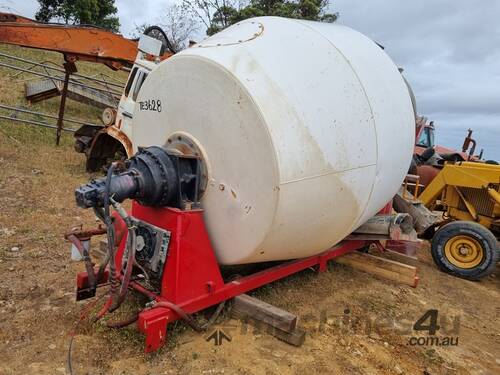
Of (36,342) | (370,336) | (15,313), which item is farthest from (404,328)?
(15,313)

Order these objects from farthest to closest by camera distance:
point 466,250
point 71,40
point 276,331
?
point 71,40 → point 466,250 → point 276,331

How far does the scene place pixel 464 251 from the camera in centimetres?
531

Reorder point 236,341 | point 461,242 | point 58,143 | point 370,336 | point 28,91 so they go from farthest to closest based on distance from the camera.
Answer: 1. point 28,91
2. point 58,143
3. point 461,242
4. point 370,336
5. point 236,341

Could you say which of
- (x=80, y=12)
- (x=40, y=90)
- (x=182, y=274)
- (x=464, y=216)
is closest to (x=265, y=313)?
(x=182, y=274)

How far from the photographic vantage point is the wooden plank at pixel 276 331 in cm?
300

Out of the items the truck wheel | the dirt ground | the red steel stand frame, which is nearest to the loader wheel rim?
the truck wheel

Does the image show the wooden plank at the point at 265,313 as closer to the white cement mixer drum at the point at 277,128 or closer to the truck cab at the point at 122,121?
the white cement mixer drum at the point at 277,128

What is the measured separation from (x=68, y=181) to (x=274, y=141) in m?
5.22

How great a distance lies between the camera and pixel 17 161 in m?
7.30

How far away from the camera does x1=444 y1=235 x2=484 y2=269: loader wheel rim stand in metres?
5.21

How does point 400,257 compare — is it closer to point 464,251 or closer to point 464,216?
point 464,251

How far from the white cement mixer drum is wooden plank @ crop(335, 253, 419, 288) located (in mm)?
1322

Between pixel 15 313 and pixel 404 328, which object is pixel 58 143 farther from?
pixel 404 328

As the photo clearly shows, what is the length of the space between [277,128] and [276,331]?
140cm
